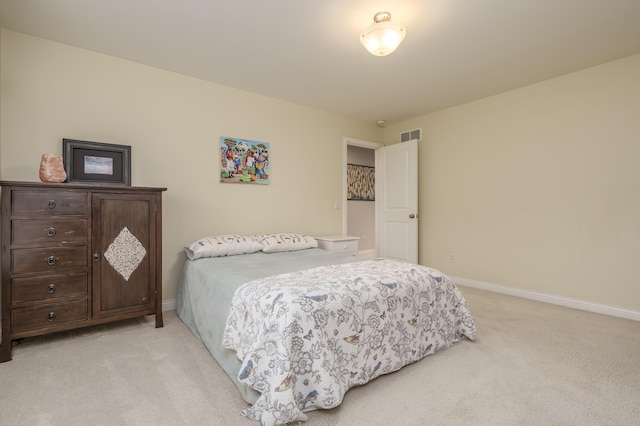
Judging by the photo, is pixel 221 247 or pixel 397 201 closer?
pixel 221 247

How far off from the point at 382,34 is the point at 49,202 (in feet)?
8.36

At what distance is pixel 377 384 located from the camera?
1.72 meters

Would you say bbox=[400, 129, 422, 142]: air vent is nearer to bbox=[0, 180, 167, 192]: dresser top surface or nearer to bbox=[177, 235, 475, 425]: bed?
bbox=[177, 235, 475, 425]: bed

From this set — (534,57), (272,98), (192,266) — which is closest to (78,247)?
(192,266)

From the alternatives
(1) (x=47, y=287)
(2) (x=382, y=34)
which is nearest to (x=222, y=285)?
(1) (x=47, y=287)

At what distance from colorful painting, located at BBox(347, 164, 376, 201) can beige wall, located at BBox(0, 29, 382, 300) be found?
148cm

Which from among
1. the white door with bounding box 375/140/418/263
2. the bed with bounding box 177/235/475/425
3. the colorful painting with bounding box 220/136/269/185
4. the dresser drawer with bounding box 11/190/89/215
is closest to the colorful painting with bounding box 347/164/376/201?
the white door with bounding box 375/140/418/263

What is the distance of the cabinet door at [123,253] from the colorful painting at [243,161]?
99cm

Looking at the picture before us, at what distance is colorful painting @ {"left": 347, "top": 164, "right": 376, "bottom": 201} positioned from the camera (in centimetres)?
585

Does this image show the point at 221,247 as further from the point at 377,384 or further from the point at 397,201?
the point at 397,201

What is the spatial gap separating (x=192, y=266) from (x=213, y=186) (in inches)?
38.9

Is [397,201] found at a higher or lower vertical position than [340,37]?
lower

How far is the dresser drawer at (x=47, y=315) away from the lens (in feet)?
6.63

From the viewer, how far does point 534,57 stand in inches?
107
